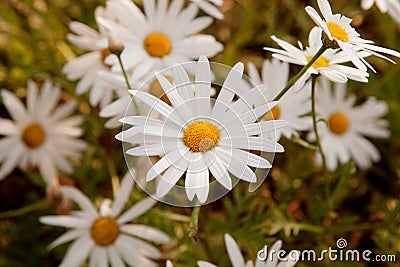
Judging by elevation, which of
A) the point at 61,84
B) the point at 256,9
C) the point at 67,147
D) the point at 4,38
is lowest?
the point at 67,147

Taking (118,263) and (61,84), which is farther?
(61,84)

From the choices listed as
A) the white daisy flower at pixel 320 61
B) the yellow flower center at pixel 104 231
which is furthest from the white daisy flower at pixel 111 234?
the white daisy flower at pixel 320 61

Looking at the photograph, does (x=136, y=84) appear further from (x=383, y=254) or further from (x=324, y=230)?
(x=383, y=254)

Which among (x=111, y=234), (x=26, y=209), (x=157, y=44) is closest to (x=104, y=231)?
(x=111, y=234)

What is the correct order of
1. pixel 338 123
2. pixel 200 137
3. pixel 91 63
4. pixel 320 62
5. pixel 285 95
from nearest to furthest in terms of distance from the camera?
pixel 200 137
pixel 320 62
pixel 285 95
pixel 91 63
pixel 338 123

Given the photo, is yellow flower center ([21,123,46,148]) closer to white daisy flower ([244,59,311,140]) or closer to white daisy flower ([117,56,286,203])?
white daisy flower ([244,59,311,140])

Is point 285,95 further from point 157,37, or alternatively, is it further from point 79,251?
point 79,251

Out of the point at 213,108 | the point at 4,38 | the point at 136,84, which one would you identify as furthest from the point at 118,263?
the point at 4,38
